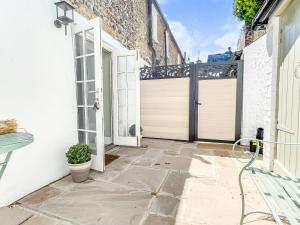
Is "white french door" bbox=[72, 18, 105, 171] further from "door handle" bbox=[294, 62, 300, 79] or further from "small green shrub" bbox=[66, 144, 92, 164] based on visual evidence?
"door handle" bbox=[294, 62, 300, 79]

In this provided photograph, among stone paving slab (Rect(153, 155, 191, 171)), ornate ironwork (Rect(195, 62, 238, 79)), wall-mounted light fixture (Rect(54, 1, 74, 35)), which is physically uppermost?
wall-mounted light fixture (Rect(54, 1, 74, 35))

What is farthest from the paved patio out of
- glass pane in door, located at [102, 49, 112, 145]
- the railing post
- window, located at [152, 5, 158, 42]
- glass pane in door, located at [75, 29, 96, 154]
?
window, located at [152, 5, 158, 42]

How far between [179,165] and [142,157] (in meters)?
0.75

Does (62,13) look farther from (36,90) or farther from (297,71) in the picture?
(297,71)

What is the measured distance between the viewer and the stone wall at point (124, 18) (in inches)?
119

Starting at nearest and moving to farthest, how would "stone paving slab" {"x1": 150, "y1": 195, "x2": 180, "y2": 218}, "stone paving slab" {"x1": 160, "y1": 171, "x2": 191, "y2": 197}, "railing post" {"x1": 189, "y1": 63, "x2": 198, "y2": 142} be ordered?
"stone paving slab" {"x1": 150, "y1": 195, "x2": 180, "y2": 218} < "stone paving slab" {"x1": 160, "y1": 171, "x2": 191, "y2": 197} < "railing post" {"x1": 189, "y1": 63, "x2": 198, "y2": 142}

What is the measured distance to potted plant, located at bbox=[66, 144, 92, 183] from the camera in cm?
227

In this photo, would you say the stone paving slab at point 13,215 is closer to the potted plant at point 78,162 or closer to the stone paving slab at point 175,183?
the potted plant at point 78,162

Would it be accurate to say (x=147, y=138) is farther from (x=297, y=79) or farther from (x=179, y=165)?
(x=297, y=79)

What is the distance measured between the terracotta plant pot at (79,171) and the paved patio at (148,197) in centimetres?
9

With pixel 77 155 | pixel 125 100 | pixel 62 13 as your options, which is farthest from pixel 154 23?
pixel 77 155

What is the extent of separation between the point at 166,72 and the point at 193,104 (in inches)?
43.2

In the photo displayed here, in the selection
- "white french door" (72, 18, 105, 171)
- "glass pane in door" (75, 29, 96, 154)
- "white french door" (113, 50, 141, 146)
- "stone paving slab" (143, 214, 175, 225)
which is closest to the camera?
"stone paving slab" (143, 214, 175, 225)

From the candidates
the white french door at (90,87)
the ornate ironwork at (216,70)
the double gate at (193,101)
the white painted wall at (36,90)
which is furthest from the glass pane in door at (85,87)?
the ornate ironwork at (216,70)
